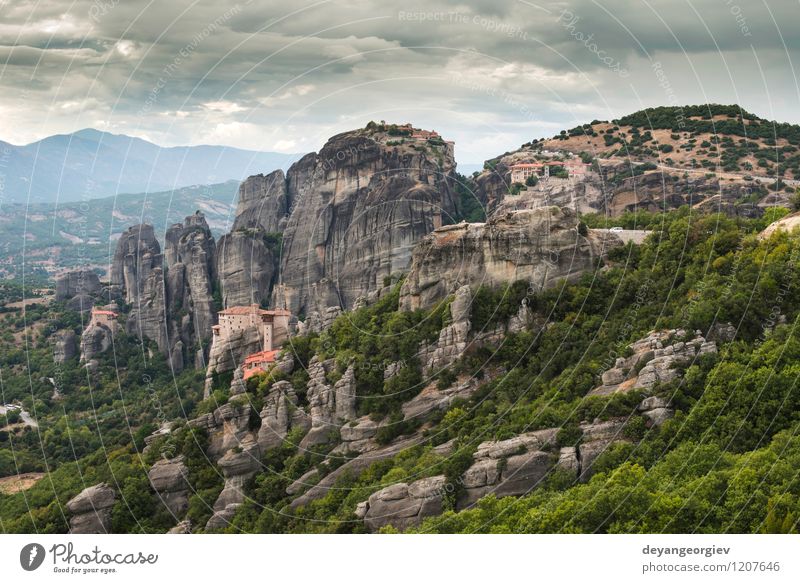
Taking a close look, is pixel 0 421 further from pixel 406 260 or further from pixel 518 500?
pixel 518 500

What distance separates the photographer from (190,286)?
11144 cm

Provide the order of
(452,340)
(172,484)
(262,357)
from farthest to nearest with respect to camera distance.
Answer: (262,357)
(172,484)
(452,340)

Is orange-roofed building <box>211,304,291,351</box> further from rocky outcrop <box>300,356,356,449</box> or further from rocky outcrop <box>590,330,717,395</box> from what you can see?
rocky outcrop <box>590,330,717,395</box>

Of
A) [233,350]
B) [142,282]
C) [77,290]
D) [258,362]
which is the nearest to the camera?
[258,362]

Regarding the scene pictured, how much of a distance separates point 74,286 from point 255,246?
73.5 ft

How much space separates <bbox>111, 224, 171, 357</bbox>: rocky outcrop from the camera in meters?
109

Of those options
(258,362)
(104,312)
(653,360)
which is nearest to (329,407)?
(258,362)

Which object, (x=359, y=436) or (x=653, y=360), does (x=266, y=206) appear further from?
(x=653, y=360)

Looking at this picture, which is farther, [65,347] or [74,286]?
[74,286]

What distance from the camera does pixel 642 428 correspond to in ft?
122

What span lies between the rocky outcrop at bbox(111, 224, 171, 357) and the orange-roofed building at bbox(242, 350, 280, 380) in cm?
4542

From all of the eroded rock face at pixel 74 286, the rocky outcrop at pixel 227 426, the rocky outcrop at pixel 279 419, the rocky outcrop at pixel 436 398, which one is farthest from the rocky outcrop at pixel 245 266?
the rocky outcrop at pixel 436 398

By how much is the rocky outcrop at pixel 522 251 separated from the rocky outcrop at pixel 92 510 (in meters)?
17.1

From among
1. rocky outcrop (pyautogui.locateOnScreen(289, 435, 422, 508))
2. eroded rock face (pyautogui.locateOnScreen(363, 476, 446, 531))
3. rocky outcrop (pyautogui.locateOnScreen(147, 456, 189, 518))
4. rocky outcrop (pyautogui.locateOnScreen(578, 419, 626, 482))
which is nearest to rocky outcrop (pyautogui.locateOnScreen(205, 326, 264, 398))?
rocky outcrop (pyautogui.locateOnScreen(147, 456, 189, 518))
